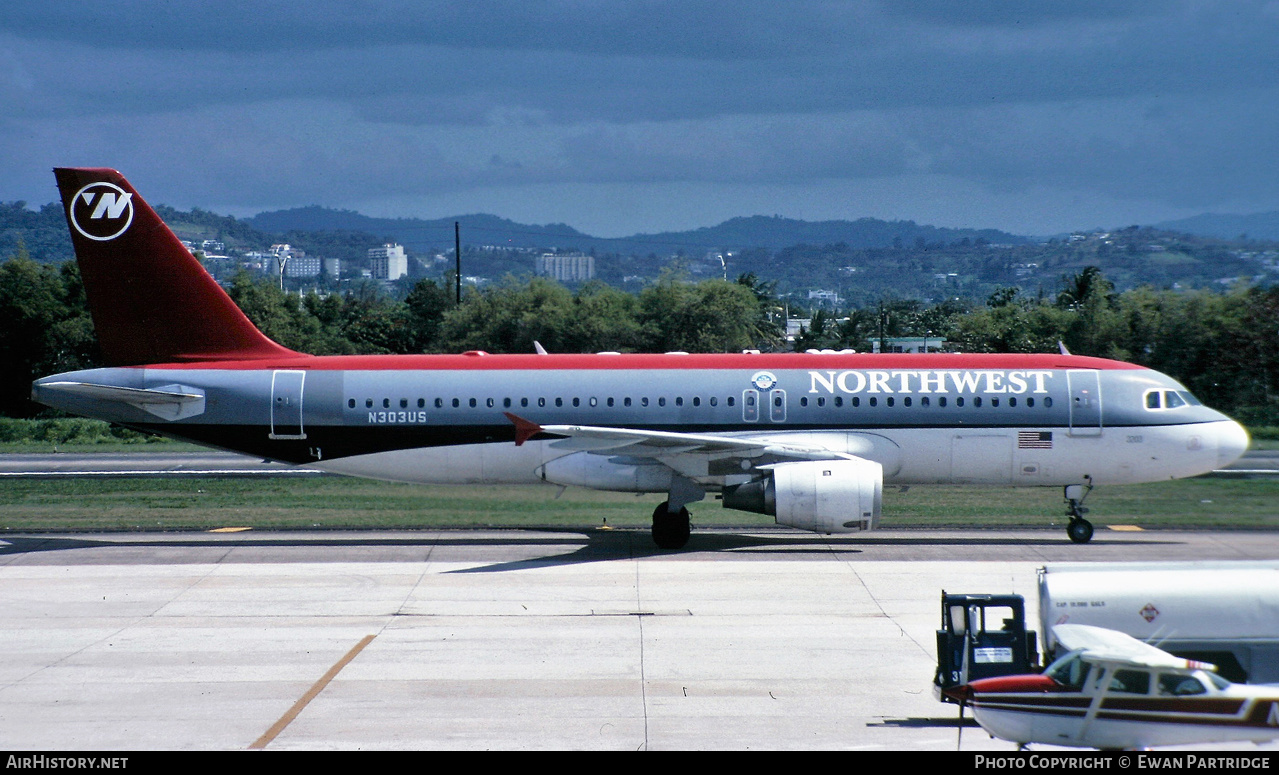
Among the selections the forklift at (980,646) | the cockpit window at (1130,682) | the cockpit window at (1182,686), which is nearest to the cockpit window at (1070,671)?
the cockpit window at (1130,682)

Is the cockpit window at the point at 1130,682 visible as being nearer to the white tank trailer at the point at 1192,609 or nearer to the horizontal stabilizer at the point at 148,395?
the white tank trailer at the point at 1192,609

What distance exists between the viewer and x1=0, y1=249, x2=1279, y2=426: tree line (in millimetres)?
58938

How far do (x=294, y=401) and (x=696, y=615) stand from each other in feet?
37.5

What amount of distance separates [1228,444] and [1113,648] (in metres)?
17.1

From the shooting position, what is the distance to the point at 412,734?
13703 mm

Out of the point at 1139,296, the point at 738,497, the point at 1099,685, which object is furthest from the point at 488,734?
the point at 1139,296

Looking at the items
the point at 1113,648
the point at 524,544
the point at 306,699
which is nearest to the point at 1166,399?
the point at 524,544

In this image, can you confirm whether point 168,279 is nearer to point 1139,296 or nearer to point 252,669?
point 252,669

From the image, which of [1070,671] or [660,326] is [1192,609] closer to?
[1070,671]

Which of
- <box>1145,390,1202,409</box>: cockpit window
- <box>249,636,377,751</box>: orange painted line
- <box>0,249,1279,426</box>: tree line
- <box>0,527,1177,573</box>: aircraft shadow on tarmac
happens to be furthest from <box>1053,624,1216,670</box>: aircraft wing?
<box>0,249,1279,426</box>: tree line

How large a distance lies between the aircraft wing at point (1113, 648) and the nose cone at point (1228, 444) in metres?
15.8

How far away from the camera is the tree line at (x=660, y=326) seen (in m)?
58.9

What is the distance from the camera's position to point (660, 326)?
241 feet

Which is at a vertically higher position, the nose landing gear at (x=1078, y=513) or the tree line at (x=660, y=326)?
the tree line at (x=660, y=326)
